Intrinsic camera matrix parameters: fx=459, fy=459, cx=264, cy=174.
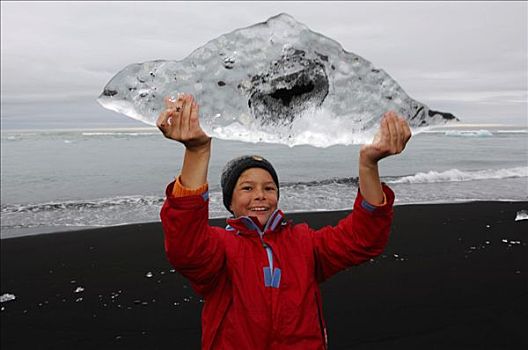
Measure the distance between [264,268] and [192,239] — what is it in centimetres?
40

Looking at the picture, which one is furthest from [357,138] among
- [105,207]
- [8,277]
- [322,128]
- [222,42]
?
[105,207]

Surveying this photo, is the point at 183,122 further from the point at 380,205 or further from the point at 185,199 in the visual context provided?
the point at 380,205

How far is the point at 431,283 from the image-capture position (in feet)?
21.0

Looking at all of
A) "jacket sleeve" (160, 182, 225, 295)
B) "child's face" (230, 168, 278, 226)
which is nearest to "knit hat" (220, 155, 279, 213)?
"child's face" (230, 168, 278, 226)

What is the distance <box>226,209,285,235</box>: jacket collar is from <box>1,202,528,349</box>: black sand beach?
3029mm

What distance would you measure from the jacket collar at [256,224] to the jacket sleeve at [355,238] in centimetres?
22

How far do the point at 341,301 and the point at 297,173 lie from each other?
674 inches

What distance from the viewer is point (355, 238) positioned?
2.19 m

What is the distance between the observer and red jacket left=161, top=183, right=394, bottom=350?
2037 millimetres

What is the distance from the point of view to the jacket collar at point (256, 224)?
226 centimetres

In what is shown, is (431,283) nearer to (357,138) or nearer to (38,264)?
(357,138)

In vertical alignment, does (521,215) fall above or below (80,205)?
above

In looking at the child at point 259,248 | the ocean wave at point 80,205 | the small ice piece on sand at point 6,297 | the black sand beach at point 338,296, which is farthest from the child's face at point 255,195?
the ocean wave at point 80,205

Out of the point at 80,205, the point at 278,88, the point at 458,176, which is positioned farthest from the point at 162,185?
the point at 278,88
